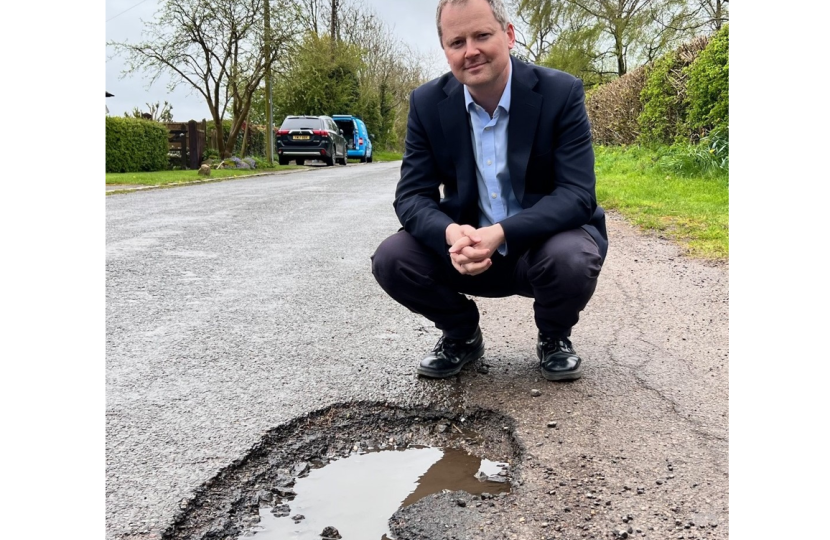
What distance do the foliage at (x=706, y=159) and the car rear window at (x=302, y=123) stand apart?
17939 mm

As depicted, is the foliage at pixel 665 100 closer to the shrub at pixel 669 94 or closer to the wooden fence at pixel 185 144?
the shrub at pixel 669 94

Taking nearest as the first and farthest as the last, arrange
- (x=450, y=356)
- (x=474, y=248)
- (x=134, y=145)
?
1. (x=474, y=248)
2. (x=450, y=356)
3. (x=134, y=145)

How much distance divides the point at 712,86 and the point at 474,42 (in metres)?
8.45

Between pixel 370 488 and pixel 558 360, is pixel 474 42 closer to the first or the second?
pixel 558 360

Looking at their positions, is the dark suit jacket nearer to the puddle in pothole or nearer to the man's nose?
the man's nose

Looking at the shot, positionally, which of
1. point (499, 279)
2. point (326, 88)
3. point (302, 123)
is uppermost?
point (326, 88)

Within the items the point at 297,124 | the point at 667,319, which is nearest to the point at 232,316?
the point at 667,319

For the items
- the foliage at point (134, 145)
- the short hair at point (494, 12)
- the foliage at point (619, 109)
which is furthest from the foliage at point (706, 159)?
the foliage at point (134, 145)

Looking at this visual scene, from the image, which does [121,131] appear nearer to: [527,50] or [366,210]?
[366,210]

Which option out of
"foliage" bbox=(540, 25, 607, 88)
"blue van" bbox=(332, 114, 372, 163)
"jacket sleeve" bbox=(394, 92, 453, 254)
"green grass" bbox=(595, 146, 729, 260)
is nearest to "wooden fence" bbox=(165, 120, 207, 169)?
→ "blue van" bbox=(332, 114, 372, 163)

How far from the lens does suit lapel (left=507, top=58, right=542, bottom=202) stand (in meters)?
2.93

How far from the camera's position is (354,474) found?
7.89 feet

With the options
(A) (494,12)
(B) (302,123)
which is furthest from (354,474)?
(B) (302,123)

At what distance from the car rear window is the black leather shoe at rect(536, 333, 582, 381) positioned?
82.4ft
